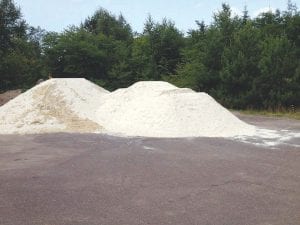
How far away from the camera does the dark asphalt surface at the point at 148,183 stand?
598 centimetres

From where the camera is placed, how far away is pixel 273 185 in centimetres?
768

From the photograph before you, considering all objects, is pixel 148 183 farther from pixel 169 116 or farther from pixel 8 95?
pixel 8 95

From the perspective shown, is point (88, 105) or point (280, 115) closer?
point (88, 105)

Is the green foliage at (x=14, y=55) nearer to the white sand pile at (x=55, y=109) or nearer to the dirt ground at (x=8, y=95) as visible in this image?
the dirt ground at (x=8, y=95)

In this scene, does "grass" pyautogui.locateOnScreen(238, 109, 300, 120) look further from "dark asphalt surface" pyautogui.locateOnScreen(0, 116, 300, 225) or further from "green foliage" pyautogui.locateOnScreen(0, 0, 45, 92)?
"green foliage" pyautogui.locateOnScreen(0, 0, 45, 92)

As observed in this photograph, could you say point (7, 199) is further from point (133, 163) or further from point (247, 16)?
point (247, 16)

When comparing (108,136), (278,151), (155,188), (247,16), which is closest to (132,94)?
(108,136)

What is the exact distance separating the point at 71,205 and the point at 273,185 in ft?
12.7

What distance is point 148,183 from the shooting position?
778cm

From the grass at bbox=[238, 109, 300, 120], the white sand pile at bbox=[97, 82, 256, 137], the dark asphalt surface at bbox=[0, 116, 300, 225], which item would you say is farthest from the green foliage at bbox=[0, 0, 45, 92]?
the dark asphalt surface at bbox=[0, 116, 300, 225]

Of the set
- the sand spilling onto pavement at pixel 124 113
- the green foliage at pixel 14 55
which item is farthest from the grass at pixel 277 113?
the green foliage at pixel 14 55

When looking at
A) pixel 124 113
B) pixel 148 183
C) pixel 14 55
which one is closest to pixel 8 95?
pixel 14 55

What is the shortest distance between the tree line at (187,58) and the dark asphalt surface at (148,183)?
1097 cm

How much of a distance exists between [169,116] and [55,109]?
510 centimetres
